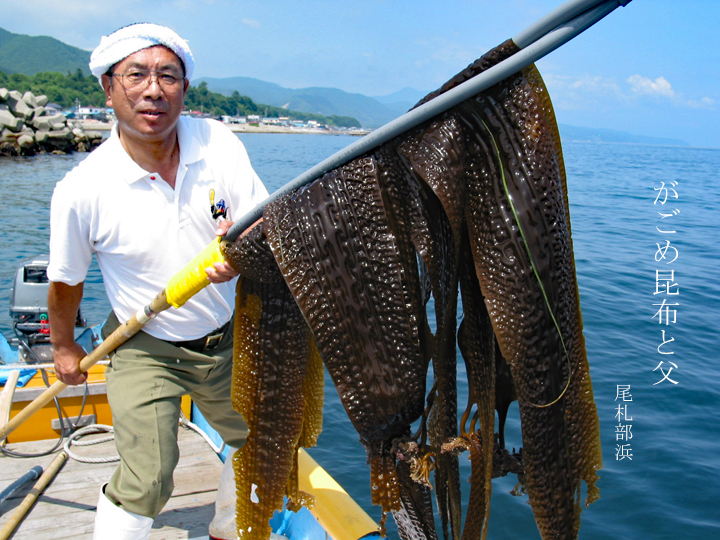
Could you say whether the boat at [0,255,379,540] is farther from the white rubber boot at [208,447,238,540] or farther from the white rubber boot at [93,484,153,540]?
the white rubber boot at [93,484,153,540]

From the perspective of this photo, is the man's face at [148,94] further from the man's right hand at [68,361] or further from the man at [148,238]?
the man's right hand at [68,361]

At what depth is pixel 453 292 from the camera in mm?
1753

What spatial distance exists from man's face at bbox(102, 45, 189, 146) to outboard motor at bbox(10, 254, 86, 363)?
3.94 m

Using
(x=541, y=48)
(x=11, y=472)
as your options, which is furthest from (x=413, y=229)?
(x=11, y=472)

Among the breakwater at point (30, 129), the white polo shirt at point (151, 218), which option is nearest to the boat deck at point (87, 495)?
the white polo shirt at point (151, 218)

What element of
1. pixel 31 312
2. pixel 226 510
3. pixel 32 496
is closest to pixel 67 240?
pixel 226 510

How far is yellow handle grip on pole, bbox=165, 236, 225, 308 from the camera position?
2.18 metres

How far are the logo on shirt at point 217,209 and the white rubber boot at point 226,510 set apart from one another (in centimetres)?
139

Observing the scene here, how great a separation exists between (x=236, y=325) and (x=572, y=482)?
132 cm

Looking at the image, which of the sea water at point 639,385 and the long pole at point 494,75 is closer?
the long pole at point 494,75

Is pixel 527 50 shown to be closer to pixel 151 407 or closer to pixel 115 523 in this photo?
pixel 151 407

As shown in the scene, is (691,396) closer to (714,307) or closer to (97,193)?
(714,307)

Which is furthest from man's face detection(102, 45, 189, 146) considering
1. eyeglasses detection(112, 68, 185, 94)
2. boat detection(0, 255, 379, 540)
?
boat detection(0, 255, 379, 540)

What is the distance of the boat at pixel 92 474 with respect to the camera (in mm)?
3469
